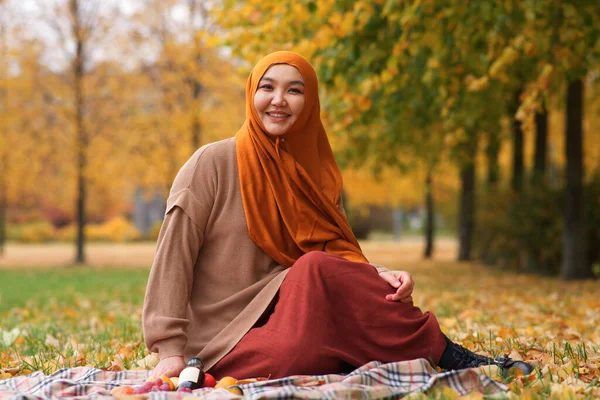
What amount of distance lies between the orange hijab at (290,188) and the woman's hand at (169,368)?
0.65 metres

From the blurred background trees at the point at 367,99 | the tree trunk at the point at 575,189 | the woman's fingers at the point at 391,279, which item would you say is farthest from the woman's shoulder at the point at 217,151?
the tree trunk at the point at 575,189

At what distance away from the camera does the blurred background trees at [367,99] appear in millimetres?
6922

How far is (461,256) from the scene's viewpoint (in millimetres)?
18016

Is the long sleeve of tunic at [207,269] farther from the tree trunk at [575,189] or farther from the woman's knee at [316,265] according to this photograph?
the tree trunk at [575,189]

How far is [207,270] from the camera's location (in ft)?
11.3

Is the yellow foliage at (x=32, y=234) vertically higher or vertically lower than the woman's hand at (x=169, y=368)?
lower

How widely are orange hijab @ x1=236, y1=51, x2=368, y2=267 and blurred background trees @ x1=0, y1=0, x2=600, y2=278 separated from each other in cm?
294

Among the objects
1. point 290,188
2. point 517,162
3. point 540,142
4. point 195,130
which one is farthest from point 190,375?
point 195,130

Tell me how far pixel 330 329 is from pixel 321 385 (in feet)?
0.98

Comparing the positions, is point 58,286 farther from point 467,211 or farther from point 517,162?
point 467,211

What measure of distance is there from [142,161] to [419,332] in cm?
1588

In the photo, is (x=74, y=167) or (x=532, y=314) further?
(x=74, y=167)

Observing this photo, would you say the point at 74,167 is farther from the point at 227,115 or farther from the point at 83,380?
the point at 83,380

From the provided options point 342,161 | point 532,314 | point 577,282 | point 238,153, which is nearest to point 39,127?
point 342,161
